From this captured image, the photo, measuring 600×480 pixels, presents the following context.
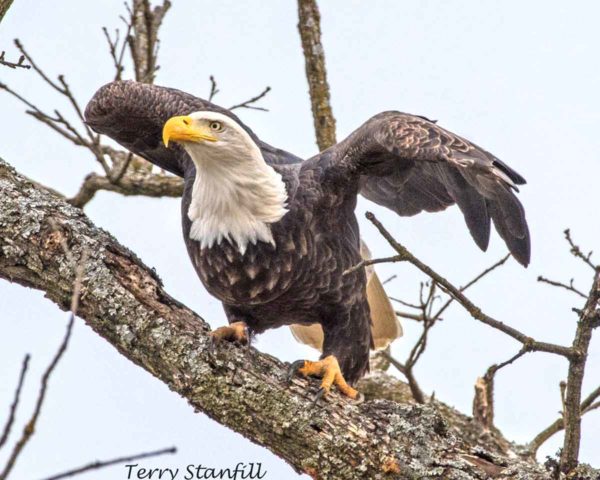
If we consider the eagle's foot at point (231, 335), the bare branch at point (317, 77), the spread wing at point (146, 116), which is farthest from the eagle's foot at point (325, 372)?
the bare branch at point (317, 77)

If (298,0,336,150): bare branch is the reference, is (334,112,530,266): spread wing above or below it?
below

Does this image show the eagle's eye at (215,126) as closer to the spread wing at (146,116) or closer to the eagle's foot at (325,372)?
the spread wing at (146,116)

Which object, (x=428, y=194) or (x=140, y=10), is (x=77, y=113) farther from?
(x=428, y=194)

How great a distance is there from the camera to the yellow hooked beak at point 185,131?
4141mm

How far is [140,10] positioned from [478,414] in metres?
3.03

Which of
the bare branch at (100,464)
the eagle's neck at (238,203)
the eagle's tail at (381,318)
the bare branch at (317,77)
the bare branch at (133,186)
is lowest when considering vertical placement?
the bare branch at (100,464)

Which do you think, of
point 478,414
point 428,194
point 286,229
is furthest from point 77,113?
point 478,414

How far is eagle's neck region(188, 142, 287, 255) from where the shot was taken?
14.5 feet

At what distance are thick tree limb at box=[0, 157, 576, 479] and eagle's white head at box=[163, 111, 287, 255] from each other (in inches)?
25.3

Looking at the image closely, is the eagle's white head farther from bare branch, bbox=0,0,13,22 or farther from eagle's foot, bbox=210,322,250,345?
bare branch, bbox=0,0,13,22

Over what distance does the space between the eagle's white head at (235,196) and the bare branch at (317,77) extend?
1.07 meters

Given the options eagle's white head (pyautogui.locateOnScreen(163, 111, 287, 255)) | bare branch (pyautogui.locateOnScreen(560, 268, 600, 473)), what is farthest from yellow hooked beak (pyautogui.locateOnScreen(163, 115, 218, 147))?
bare branch (pyautogui.locateOnScreen(560, 268, 600, 473))

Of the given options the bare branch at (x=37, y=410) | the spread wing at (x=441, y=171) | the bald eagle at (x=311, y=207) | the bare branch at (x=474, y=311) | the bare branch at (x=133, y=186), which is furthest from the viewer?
the bare branch at (x=133, y=186)

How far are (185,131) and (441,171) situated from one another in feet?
3.96
